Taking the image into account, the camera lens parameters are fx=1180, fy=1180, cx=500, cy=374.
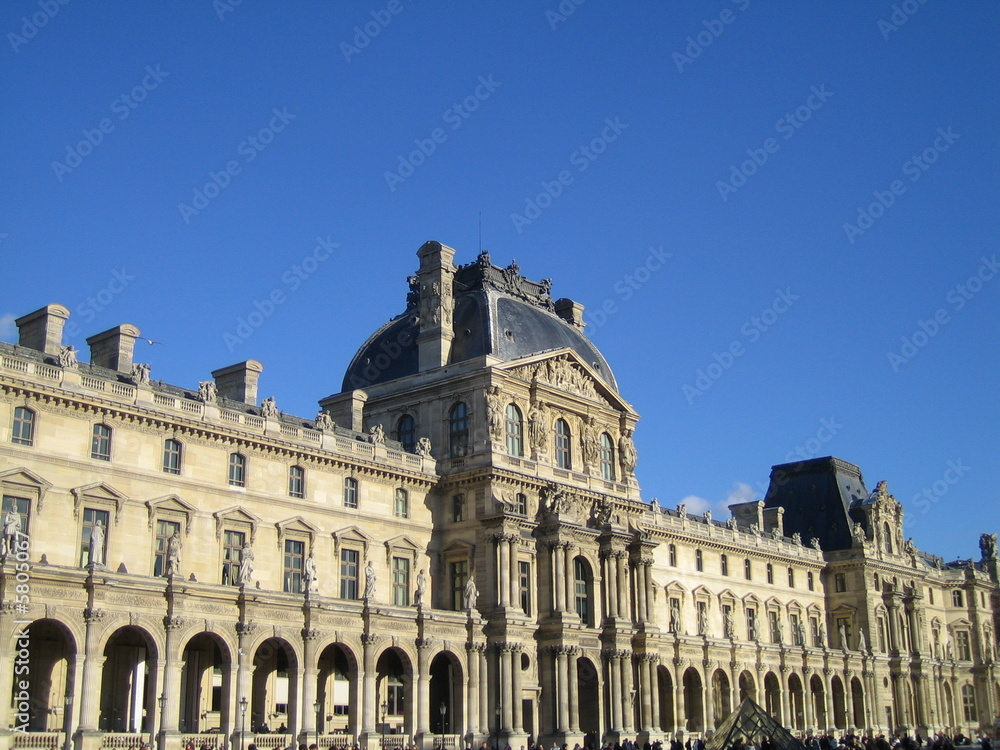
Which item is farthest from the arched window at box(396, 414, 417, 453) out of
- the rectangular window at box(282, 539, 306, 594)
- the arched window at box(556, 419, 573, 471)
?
the rectangular window at box(282, 539, 306, 594)

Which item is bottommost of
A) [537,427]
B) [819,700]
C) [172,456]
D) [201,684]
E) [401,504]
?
[819,700]

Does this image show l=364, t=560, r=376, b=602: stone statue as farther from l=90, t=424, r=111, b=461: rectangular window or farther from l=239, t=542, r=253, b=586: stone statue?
l=90, t=424, r=111, b=461: rectangular window

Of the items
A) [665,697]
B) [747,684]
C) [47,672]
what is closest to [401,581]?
[47,672]

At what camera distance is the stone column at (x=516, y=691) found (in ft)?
184

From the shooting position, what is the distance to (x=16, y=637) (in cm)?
3934

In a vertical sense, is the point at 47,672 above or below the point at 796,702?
above

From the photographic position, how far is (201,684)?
48.5 metres

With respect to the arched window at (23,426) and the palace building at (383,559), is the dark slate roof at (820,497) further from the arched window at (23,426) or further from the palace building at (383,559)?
the arched window at (23,426)

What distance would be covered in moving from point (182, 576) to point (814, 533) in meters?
66.4

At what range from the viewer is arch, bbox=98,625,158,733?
4484cm

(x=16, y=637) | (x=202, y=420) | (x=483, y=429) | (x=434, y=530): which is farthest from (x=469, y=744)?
(x=16, y=637)

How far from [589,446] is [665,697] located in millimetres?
16975

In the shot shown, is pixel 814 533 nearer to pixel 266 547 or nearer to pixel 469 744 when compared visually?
pixel 469 744

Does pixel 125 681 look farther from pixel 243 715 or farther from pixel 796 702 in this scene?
pixel 796 702
